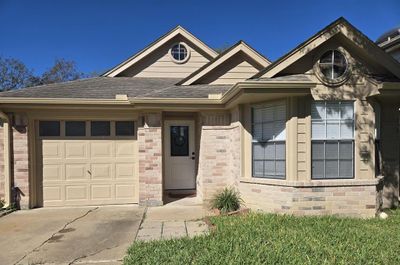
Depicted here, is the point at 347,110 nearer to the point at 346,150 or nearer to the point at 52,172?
the point at 346,150

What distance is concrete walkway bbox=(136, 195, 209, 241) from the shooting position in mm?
5719

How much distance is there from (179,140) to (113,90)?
2605 mm

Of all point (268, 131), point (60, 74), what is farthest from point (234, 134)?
point (60, 74)

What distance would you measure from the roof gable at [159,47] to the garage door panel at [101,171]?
4.53 m

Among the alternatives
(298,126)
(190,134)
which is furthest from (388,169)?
(190,134)

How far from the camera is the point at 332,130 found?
6672mm

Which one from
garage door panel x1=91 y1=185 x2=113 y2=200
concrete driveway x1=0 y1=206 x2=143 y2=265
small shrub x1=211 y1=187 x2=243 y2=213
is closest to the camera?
concrete driveway x1=0 y1=206 x2=143 y2=265

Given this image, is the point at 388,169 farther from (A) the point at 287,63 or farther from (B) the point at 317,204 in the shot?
(A) the point at 287,63

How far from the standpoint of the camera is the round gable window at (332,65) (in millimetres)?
6664

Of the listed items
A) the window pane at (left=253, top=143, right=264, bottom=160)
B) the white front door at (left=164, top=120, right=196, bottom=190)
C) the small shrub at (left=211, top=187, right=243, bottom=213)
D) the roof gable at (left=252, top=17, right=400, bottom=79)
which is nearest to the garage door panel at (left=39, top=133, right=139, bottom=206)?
the white front door at (left=164, top=120, right=196, bottom=190)

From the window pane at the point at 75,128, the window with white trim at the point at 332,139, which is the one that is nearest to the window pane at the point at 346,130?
the window with white trim at the point at 332,139

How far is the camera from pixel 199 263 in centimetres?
412

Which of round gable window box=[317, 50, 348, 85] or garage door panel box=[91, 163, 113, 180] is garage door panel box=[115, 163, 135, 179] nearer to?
garage door panel box=[91, 163, 113, 180]

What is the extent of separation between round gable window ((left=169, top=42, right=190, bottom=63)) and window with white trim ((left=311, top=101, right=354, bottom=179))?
6522 mm
